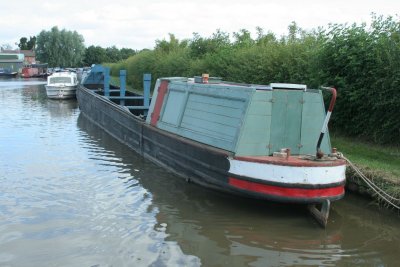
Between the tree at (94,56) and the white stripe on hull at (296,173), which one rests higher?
the tree at (94,56)

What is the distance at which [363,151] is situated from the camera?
10.2 meters

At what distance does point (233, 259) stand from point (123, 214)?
244cm

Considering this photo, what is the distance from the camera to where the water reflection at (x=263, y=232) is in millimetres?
6207

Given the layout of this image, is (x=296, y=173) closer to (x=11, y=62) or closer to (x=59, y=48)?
(x=59, y=48)

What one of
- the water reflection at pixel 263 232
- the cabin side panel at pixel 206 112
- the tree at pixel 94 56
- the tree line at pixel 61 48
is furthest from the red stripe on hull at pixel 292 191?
the tree at pixel 94 56

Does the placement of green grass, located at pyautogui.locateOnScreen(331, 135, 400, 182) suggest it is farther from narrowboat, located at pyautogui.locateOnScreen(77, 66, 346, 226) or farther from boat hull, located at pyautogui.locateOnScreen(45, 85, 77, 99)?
boat hull, located at pyautogui.locateOnScreen(45, 85, 77, 99)

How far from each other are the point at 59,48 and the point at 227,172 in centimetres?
8700

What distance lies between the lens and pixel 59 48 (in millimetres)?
88688

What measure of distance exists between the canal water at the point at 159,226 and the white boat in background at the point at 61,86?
2081cm

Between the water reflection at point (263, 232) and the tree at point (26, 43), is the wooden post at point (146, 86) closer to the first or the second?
the water reflection at point (263, 232)

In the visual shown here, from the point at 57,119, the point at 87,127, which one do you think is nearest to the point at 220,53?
the point at 87,127

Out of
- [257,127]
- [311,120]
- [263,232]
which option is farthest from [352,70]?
Answer: [263,232]

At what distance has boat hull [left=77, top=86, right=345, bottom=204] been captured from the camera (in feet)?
23.5

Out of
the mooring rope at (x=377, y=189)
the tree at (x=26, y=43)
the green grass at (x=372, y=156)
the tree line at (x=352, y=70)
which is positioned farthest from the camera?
the tree at (x=26, y=43)
